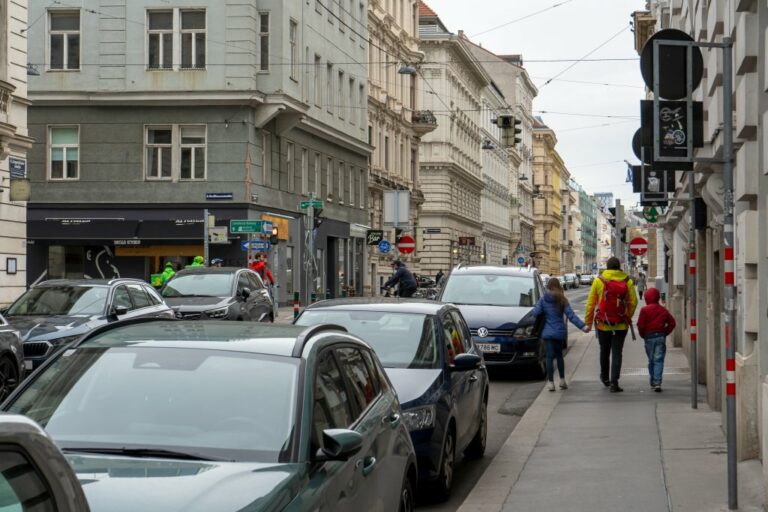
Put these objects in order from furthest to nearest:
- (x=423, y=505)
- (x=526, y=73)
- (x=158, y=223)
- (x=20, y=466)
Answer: (x=526, y=73) < (x=158, y=223) < (x=423, y=505) < (x=20, y=466)

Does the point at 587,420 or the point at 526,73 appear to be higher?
the point at 526,73

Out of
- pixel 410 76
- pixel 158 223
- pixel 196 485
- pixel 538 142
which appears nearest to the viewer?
pixel 196 485

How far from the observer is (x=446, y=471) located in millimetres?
9211

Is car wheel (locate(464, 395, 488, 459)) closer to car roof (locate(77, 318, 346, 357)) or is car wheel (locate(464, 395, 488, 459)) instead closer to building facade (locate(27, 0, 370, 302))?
car roof (locate(77, 318, 346, 357))

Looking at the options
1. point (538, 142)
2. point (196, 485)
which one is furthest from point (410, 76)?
point (538, 142)

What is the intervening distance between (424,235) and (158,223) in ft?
129

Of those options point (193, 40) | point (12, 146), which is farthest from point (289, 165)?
point (12, 146)

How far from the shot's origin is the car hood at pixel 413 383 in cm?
905

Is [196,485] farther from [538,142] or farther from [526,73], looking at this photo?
[538,142]

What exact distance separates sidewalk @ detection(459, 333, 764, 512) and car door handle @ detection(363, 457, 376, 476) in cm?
281

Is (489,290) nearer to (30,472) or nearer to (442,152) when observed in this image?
(30,472)

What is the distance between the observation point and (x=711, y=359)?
13.5 meters

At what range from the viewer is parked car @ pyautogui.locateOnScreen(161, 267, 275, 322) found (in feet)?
75.7

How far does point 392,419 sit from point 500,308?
43.7 feet
